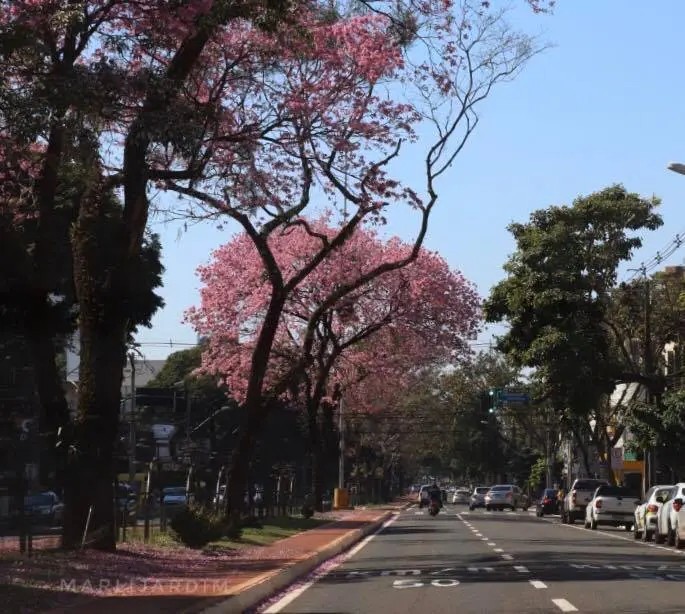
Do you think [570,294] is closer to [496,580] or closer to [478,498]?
[496,580]

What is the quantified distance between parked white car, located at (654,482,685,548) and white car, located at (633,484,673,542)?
25 centimetres

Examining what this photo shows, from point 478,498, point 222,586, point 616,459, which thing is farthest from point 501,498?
point 222,586

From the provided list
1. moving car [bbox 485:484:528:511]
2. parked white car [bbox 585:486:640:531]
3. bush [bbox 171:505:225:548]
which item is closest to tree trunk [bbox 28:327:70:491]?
bush [bbox 171:505:225:548]

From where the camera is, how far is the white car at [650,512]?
3112 cm

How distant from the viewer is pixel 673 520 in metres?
28.4

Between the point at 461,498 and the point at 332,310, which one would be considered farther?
the point at 461,498

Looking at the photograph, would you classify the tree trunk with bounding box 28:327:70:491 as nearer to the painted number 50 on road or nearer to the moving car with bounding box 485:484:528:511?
the painted number 50 on road

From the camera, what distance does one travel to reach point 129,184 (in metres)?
20.2

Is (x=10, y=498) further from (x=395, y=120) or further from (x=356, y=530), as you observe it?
(x=356, y=530)

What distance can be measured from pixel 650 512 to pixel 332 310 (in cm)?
1452

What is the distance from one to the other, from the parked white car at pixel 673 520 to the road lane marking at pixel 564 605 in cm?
1280

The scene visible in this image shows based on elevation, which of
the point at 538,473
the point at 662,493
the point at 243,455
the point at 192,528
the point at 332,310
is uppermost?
the point at 332,310

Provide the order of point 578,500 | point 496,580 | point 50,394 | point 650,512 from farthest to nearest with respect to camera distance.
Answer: point 578,500
point 650,512
point 50,394
point 496,580

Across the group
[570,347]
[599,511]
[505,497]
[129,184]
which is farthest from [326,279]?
[505,497]
